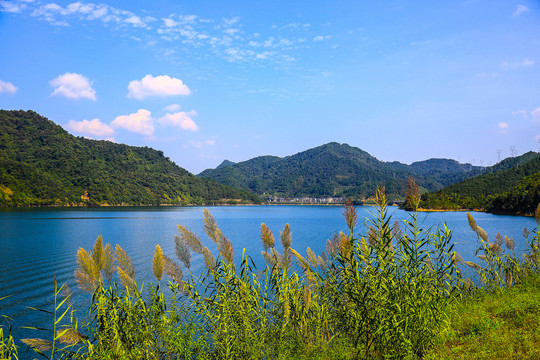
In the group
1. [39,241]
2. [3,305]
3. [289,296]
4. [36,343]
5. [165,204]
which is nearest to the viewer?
[36,343]

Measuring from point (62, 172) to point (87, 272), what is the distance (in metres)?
164

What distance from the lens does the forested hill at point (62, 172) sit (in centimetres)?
11775

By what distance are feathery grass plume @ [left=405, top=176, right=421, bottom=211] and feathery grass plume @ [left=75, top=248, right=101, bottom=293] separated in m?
4.71

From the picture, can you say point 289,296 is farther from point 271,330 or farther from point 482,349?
point 482,349

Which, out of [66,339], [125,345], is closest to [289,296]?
[125,345]

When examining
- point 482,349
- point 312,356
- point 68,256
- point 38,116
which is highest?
point 38,116

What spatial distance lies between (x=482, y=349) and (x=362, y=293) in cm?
185

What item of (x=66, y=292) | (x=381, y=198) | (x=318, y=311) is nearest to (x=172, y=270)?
(x=66, y=292)

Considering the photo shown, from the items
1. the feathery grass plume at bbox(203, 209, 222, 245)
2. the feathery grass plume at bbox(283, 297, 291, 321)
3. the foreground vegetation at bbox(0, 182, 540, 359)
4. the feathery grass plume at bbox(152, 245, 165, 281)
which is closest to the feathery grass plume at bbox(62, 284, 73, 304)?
the foreground vegetation at bbox(0, 182, 540, 359)

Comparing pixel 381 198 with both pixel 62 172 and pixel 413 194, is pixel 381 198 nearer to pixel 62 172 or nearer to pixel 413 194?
pixel 413 194

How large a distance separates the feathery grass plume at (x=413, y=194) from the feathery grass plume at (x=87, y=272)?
471 cm

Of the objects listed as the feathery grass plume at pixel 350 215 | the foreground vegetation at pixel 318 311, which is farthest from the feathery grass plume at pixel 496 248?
the feathery grass plume at pixel 350 215

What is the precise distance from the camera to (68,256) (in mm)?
30391

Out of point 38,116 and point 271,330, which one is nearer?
point 271,330
